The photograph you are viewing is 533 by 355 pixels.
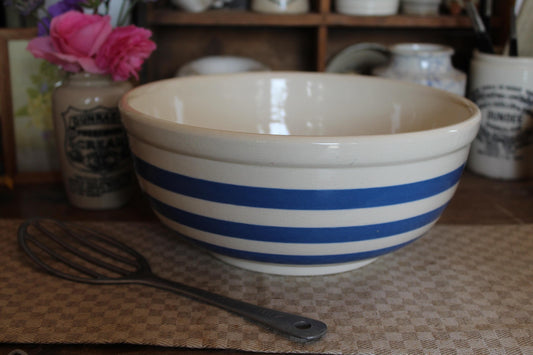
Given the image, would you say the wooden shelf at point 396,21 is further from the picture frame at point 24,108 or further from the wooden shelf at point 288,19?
the picture frame at point 24,108

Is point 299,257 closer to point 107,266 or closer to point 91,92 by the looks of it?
point 107,266

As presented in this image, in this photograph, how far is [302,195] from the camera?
391 millimetres

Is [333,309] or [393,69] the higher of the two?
[393,69]

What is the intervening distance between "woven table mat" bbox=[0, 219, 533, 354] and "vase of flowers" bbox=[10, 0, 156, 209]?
0.13 metres

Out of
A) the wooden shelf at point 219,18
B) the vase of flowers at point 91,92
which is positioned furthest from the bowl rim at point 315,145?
the wooden shelf at point 219,18

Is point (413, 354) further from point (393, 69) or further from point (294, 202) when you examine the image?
Result: point (393, 69)

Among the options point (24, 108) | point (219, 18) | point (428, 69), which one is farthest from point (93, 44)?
point (428, 69)

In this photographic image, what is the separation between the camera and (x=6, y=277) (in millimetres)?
485

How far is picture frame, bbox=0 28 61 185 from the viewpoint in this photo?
28.1 inches

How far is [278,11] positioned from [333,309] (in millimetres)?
596

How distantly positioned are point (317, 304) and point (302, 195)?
10cm

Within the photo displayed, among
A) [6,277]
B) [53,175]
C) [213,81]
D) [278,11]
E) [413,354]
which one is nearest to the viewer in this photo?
[413,354]

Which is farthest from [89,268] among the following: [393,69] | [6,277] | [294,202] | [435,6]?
[435,6]

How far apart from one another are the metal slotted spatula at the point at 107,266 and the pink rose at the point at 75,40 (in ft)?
0.58
